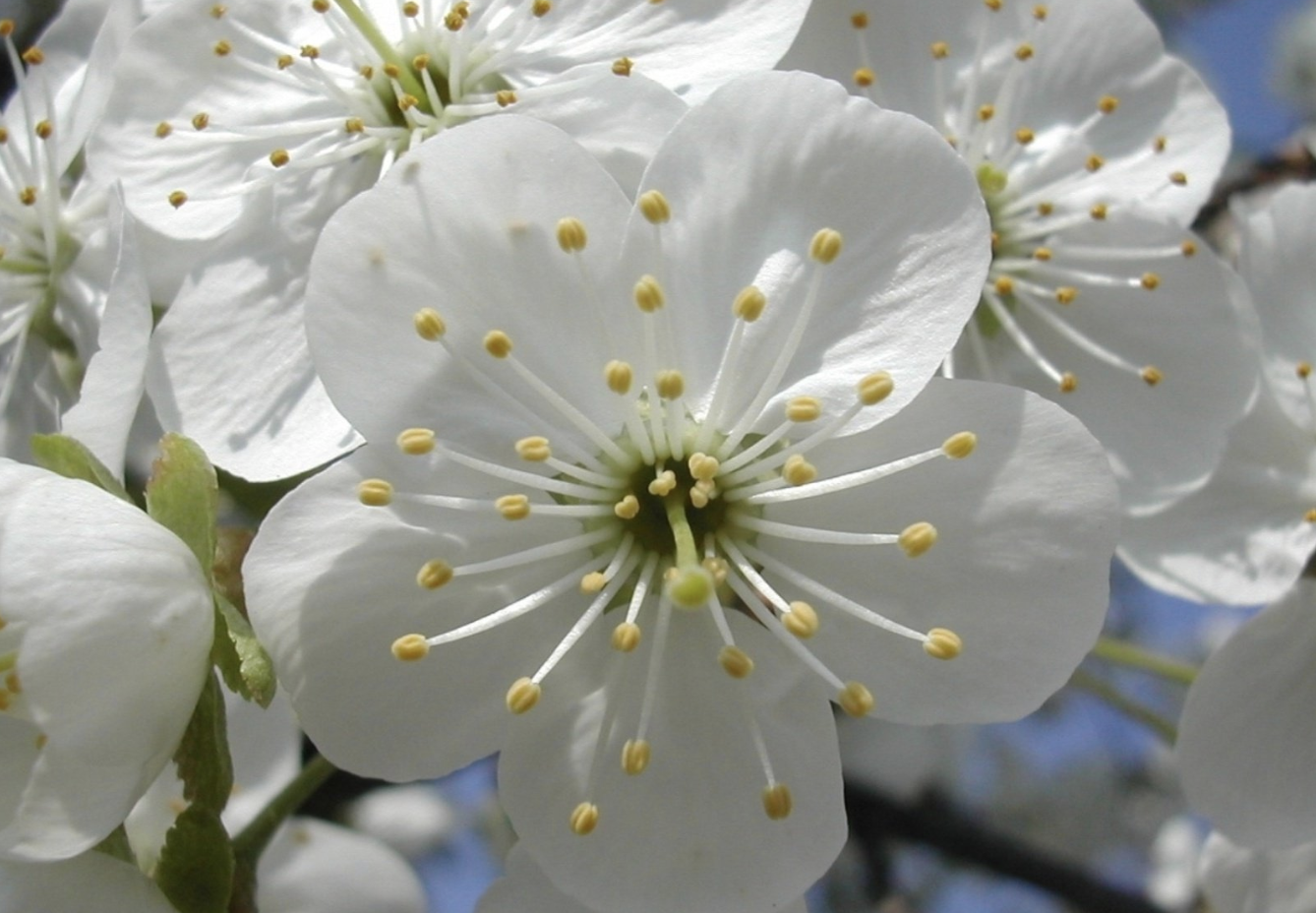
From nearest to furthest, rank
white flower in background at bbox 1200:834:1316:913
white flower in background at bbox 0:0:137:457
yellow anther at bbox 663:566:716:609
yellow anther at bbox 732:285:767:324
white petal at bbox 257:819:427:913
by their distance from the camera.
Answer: yellow anther at bbox 663:566:716:609, yellow anther at bbox 732:285:767:324, white flower in background at bbox 0:0:137:457, white flower in background at bbox 1200:834:1316:913, white petal at bbox 257:819:427:913

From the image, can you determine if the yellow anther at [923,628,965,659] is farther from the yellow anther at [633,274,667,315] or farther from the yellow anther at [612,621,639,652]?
the yellow anther at [633,274,667,315]

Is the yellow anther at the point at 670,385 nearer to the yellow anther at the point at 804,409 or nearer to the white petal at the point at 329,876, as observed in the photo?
the yellow anther at the point at 804,409

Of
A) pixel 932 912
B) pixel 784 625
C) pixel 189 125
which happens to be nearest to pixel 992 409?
pixel 784 625

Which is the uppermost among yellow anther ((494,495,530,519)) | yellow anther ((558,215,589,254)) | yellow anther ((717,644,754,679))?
yellow anther ((558,215,589,254))

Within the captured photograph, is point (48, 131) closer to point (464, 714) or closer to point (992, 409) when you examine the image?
point (464, 714)

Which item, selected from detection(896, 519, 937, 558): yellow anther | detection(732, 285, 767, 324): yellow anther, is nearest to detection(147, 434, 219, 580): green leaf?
detection(732, 285, 767, 324): yellow anther

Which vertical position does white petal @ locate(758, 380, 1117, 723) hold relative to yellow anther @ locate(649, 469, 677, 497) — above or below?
below
